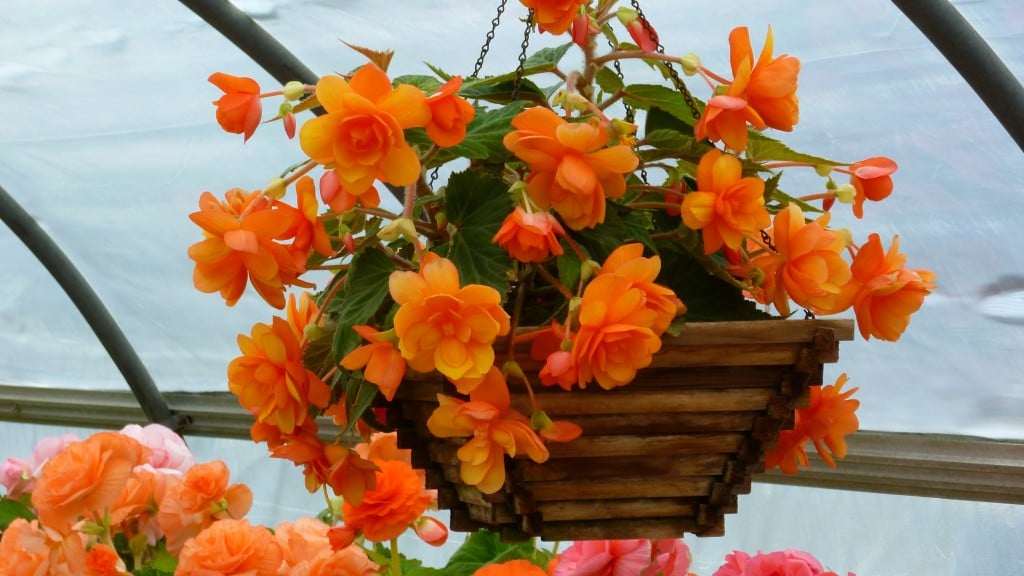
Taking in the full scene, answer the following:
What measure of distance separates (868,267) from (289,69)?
120 cm

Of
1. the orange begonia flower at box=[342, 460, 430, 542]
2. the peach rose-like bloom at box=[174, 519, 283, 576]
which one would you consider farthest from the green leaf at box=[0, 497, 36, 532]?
the orange begonia flower at box=[342, 460, 430, 542]

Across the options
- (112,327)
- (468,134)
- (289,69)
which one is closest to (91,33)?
(289,69)

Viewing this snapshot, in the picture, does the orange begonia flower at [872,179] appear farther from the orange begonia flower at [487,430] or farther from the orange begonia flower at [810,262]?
the orange begonia flower at [487,430]

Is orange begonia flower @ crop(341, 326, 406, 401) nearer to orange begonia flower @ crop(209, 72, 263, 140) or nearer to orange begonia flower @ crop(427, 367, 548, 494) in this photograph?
orange begonia flower @ crop(427, 367, 548, 494)

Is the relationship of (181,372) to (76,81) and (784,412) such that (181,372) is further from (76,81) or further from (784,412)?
(784,412)

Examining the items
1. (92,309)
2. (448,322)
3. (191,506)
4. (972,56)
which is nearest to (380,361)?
(448,322)

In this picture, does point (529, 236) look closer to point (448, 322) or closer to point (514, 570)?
point (448, 322)

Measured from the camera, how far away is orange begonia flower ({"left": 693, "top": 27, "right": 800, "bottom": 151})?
1.87ft

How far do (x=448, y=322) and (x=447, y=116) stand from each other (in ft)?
0.38

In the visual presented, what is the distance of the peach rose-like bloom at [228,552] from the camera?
83 centimetres

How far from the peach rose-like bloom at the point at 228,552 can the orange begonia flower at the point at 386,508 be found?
170 mm

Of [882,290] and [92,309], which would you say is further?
[92,309]

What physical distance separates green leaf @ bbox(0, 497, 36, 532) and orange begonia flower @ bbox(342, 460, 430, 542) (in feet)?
2.76

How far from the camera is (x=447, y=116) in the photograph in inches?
21.6
